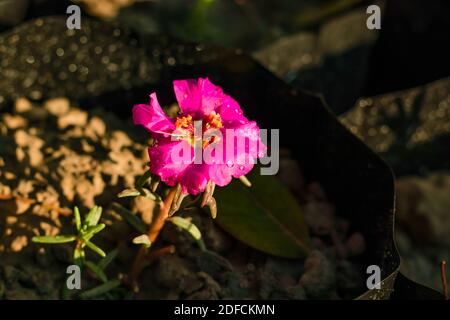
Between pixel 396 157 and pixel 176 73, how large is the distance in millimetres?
497

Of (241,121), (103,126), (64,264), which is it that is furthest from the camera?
(103,126)

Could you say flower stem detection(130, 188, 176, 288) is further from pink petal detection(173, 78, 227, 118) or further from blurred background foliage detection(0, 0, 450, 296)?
blurred background foliage detection(0, 0, 450, 296)

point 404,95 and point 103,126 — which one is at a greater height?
point 404,95

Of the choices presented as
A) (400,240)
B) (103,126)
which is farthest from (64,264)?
(400,240)

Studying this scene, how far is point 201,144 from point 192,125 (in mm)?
27

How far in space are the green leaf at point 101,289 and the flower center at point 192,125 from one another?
30cm

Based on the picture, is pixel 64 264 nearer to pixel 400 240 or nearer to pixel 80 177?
pixel 80 177

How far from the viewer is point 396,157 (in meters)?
1.65

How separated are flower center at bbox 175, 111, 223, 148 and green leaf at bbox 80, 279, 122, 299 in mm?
296

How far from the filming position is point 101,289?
1.21 m

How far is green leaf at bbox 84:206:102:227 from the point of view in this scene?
3.90 feet

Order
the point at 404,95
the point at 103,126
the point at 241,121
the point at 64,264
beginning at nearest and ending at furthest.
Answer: the point at 241,121 → the point at 64,264 → the point at 103,126 → the point at 404,95

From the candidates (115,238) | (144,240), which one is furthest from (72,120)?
(144,240)
